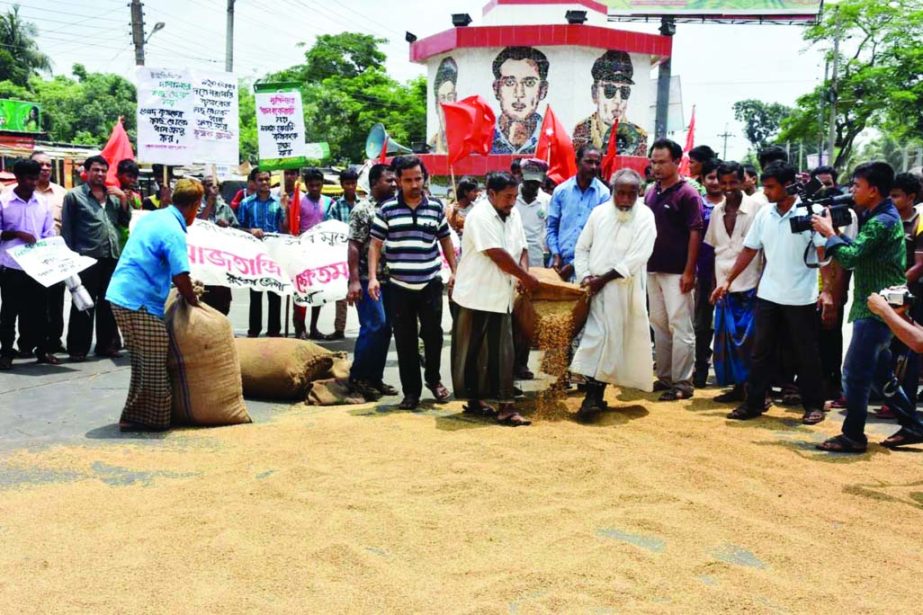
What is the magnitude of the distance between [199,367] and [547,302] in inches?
95.3

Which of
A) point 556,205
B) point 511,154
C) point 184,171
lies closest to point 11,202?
point 556,205

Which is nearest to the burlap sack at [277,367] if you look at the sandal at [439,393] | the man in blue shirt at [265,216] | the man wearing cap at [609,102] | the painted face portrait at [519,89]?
the sandal at [439,393]

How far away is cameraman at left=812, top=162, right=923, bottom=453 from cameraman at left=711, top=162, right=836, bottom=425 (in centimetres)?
62

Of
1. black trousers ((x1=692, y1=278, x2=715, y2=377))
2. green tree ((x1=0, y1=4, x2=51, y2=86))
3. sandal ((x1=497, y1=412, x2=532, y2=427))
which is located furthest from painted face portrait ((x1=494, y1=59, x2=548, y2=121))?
green tree ((x1=0, y1=4, x2=51, y2=86))

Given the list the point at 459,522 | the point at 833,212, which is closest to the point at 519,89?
the point at 833,212

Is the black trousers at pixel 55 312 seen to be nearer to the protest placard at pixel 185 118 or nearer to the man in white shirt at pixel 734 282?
the protest placard at pixel 185 118

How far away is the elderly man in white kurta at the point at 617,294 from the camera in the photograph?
6309mm

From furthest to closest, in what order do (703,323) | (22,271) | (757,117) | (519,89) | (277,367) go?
(757,117)
(519,89)
(22,271)
(703,323)
(277,367)

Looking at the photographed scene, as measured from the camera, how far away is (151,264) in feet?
19.1

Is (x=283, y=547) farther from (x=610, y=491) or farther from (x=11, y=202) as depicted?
(x=11, y=202)

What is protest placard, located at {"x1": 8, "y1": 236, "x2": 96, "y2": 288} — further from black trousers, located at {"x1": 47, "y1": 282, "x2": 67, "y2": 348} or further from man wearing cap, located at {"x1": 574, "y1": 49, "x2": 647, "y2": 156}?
man wearing cap, located at {"x1": 574, "y1": 49, "x2": 647, "y2": 156}

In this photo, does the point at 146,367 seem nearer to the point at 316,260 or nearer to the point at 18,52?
the point at 316,260

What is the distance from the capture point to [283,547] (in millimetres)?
3848

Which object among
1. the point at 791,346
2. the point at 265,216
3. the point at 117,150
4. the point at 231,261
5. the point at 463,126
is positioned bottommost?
the point at 791,346
